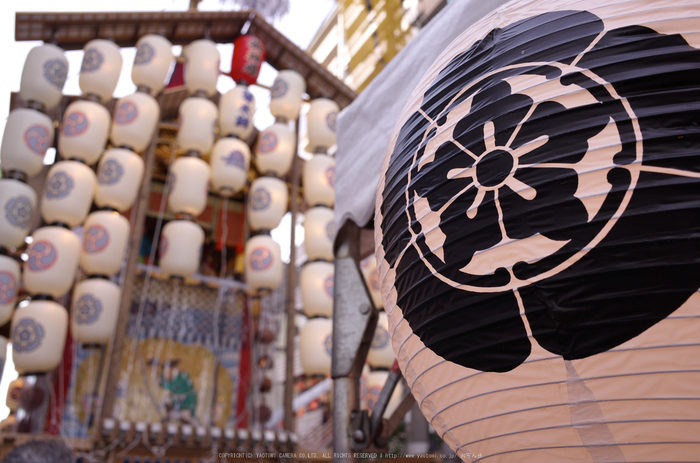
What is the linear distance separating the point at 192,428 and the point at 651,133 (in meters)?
6.18

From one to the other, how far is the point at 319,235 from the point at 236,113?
210 centimetres

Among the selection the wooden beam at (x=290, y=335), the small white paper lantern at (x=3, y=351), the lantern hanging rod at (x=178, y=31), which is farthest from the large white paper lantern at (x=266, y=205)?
A: the small white paper lantern at (x=3, y=351)

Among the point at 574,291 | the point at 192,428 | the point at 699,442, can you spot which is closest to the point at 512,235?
the point at 574,291

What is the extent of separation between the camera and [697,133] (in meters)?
0.77

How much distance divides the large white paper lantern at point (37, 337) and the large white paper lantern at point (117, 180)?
1.38 m

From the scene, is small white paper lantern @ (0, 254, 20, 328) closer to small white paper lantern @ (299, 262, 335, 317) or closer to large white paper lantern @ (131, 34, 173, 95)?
large white paper lantern @ (131, 34, 173, 95)

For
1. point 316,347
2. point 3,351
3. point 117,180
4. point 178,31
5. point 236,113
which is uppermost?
point 178,31

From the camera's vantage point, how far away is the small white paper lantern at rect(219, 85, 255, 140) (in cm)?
755

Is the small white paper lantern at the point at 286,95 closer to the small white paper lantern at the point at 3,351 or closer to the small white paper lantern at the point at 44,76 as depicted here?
the small white paper lantern at the point at 44,76

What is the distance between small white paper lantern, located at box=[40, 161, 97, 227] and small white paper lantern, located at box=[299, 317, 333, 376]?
10.1 feet

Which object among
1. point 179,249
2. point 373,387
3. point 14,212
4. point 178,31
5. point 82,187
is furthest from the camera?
point 178,31

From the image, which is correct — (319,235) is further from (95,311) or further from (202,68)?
(95,311)

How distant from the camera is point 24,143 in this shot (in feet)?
20.8

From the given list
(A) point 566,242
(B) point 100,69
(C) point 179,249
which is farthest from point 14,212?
(A) point 566,242
